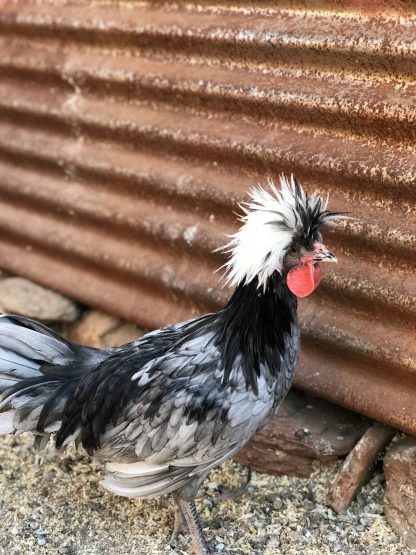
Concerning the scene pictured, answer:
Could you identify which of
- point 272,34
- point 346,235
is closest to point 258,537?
point 346,235

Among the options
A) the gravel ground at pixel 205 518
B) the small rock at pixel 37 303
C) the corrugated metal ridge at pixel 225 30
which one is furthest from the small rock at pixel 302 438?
the corrugated metal ridge at pixel 225 30

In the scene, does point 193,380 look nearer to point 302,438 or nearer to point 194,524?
point 194,524

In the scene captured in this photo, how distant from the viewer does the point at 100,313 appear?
4.10 m

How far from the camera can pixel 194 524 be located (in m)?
2.83

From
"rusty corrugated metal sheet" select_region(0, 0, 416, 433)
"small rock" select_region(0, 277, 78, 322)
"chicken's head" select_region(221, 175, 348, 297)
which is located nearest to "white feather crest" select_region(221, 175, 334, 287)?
"chicken's head" select_region(221, 175, 348, 297)

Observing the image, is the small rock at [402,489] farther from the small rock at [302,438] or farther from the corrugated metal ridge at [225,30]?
the corrugated metal ridge at [225,30]

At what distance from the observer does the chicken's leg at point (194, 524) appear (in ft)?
9.25

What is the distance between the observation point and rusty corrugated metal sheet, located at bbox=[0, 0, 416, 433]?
2.79 metres

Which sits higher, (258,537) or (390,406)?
(390,406)

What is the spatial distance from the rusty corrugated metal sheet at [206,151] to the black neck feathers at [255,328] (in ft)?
1.38

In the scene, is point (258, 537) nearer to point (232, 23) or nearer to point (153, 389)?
point (153, 389)

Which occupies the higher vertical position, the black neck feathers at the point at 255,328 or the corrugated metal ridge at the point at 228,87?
the corrugated metal ridge at the point at 228,87

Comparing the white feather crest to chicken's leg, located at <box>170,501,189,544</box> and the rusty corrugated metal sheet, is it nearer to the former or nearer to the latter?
the rusty corrugated metal sheet

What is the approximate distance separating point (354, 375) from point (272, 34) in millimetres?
1496
